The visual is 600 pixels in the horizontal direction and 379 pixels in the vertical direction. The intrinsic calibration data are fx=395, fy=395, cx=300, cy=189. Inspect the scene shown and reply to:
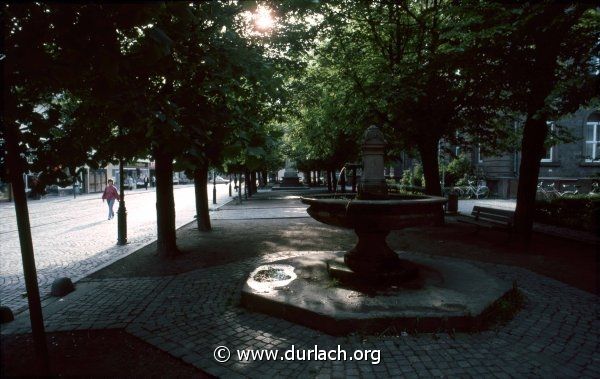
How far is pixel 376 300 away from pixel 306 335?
1.16 m

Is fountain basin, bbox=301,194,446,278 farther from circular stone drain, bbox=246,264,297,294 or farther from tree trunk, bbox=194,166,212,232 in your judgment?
tree trunk, bbox=194,166,212,232

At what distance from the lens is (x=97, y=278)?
7.61m

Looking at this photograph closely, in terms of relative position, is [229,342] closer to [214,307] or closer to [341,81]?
[214,307]

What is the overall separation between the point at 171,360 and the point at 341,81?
12.3 meters

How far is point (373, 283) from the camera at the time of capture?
6.13m

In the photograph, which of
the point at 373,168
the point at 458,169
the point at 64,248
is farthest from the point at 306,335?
the point at 458,169

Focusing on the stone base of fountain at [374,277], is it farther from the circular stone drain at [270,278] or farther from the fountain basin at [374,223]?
the circular stone drain at [270,278]

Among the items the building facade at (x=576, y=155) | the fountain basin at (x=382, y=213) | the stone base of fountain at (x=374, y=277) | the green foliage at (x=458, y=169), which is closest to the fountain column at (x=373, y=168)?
the fountain basin at (x=382, y=213)

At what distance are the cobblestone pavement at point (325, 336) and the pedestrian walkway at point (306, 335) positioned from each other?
1 centimetres

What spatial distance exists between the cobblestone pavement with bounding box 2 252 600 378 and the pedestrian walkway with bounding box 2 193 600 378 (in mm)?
11

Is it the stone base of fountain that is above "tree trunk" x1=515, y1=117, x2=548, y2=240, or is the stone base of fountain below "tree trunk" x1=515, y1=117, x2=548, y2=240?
below

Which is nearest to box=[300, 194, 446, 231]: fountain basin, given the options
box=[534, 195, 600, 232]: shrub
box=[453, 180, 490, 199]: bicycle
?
box=[534, 195, 600, 232]: shrub

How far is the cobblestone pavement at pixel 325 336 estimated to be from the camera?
12.9 ft

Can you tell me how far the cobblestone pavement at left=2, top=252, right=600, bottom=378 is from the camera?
3.93 meters
